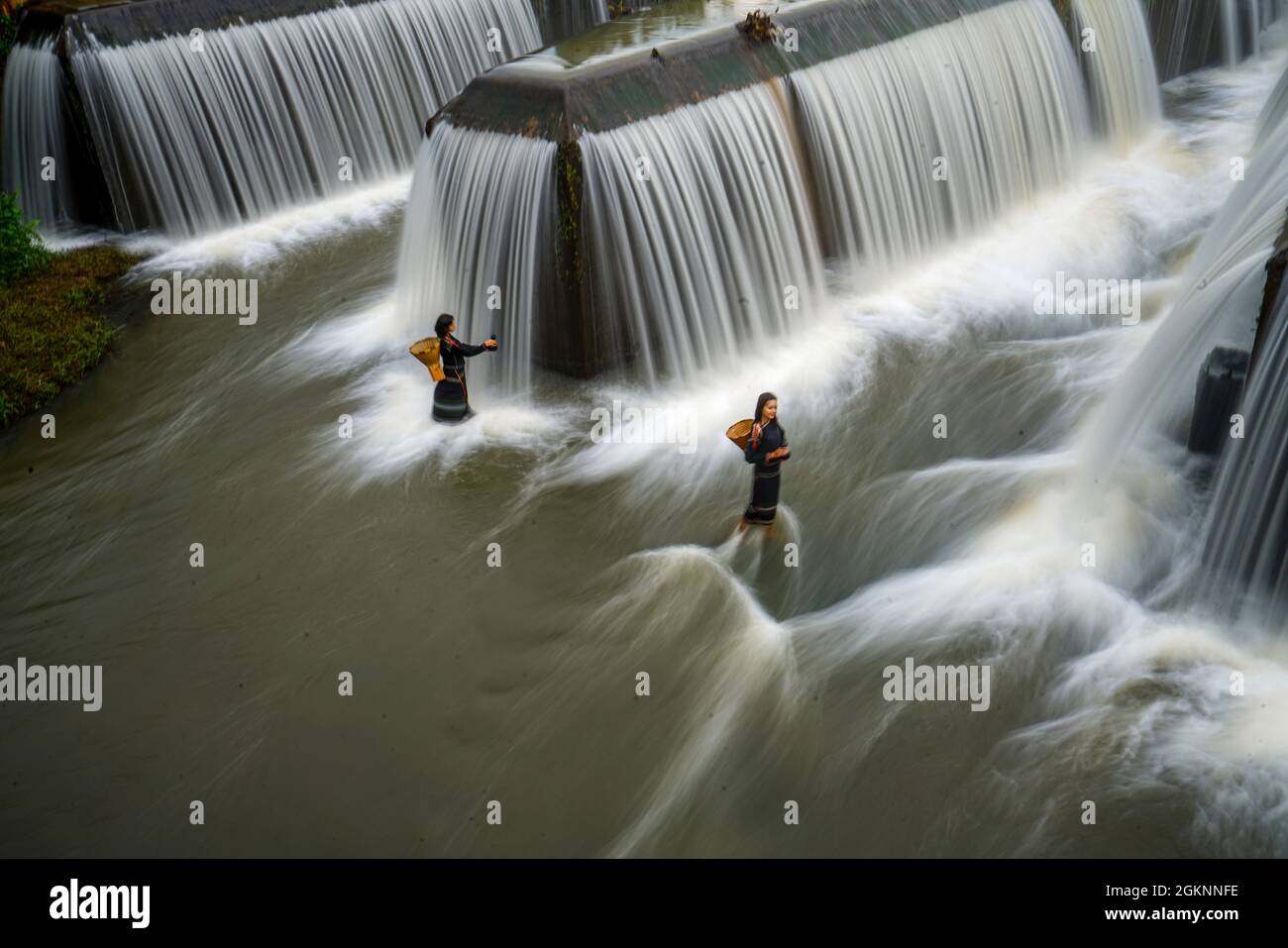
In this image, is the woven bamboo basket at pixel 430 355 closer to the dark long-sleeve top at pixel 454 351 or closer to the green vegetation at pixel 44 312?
the dark long-sleeve top at pixel 454 351

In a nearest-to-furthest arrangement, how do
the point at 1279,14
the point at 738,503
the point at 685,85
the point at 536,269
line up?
the point at 738,503
the point at 536,269
the point at 685,85
the point at 1279,14

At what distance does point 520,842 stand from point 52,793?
126 inches

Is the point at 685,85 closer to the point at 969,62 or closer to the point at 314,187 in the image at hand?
the point at 969,62

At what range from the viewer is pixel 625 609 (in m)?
9.22

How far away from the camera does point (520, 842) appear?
7402 mm

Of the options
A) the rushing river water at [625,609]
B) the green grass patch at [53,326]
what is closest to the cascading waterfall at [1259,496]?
the rushing river water at [625,609]

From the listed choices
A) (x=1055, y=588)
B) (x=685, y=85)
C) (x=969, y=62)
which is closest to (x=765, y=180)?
(x=685, y=85)

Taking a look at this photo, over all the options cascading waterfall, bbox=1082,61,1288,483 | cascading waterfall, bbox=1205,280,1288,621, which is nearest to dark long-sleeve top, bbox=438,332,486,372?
cascading waterfall, bbox=1082,61,1288,483

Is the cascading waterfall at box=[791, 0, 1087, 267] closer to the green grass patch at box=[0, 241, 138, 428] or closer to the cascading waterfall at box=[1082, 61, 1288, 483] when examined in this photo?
the cascading waterfall at box=[1082, 61, 1288, 483]

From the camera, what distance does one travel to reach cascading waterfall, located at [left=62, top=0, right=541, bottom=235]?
15.2 m

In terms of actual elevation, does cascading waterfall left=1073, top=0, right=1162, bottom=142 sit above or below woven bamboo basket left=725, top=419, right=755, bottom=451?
above

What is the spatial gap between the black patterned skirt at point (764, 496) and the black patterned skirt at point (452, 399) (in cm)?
309

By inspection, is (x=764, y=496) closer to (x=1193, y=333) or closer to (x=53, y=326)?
(x=1193, y=333)

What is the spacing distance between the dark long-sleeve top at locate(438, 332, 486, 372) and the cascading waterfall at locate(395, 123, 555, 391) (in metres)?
0.82
